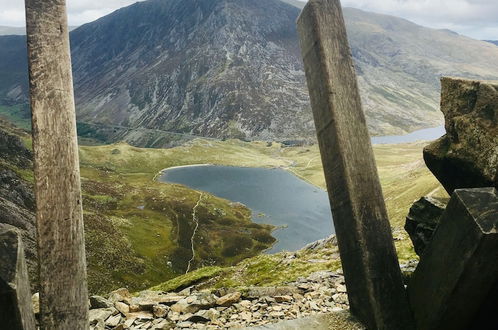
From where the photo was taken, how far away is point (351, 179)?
175 inches

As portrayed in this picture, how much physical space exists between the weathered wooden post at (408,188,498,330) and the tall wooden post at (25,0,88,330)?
3537 mm

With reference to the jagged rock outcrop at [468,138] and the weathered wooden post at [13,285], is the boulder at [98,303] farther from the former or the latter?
the jagged rock outcrop at [468,138]

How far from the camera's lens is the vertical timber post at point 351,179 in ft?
14.3

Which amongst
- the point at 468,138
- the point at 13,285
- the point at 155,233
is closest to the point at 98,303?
the point at 13,285

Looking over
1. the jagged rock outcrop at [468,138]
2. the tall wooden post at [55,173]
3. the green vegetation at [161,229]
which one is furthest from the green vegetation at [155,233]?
the jagged rock outcrop at [468,138]

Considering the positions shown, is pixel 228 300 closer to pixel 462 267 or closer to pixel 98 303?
pixel 98 303

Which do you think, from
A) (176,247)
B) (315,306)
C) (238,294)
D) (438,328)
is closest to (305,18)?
(438,328)

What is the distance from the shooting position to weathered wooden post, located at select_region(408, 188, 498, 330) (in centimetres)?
351

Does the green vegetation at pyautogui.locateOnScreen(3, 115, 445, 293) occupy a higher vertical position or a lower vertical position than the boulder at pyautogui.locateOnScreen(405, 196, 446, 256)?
lower

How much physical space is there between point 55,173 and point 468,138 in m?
4.65

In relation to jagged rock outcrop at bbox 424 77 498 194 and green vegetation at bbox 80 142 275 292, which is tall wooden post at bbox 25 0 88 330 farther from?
green vegetation at bbox 80 142 275 292

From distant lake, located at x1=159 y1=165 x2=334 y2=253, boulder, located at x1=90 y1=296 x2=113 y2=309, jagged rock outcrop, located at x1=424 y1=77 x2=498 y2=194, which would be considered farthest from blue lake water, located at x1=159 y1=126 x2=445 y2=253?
jagged rock outcrop, located at x1=424 y1=77 x2=498 y2=194

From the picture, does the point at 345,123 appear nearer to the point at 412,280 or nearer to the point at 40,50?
the point at 412,280

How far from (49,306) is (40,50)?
104 inches
